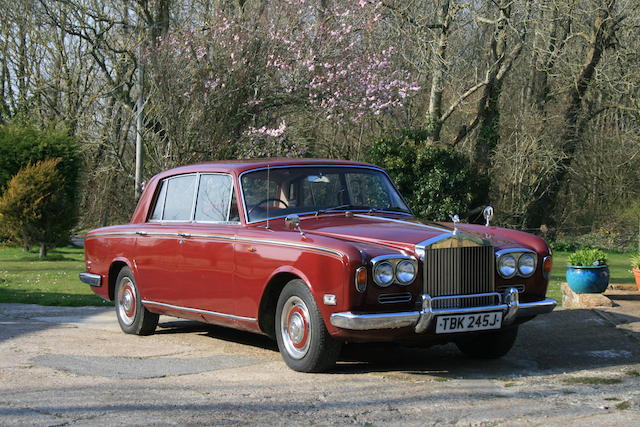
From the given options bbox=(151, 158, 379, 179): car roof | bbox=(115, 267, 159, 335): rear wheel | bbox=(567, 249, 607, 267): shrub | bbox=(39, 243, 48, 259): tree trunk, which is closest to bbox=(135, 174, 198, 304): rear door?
bbox=(115, 267, 159, 335): rear wheel

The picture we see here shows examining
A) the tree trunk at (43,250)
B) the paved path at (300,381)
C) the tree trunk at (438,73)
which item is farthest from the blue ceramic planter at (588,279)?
the tree trunk at (43,250)

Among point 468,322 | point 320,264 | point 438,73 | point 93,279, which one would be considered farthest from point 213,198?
point 438,73

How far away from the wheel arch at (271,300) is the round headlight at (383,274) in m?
0.80

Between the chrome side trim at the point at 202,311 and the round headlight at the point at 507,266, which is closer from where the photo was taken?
the round headlight at the point at 507,266

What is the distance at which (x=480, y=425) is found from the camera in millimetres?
5273

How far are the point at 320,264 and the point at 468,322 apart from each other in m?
1.21

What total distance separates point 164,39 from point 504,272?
16983mm

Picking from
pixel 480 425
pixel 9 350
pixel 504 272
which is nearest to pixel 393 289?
pixel 504 272

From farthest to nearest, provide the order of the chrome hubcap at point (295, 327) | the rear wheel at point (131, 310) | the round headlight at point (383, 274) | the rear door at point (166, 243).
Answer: the rear wheel at point (131, 310) → the rear door at point (166, 243) → the chrome hubcap at point (295, 327) → the round headlight at point (383, 274)

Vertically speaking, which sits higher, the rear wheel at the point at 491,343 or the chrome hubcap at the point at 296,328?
the chrome hubcap at the point at 296,328

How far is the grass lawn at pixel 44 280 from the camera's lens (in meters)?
12.2

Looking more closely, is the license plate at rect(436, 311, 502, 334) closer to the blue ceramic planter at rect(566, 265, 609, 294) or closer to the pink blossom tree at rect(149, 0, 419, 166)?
the blue ceramic planter at rect(566, 265, 609, 294)

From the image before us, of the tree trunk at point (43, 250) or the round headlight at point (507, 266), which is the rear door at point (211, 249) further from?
the tree trunk at point (43, 250)

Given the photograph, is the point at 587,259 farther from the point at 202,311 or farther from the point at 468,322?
the point at 202,311
